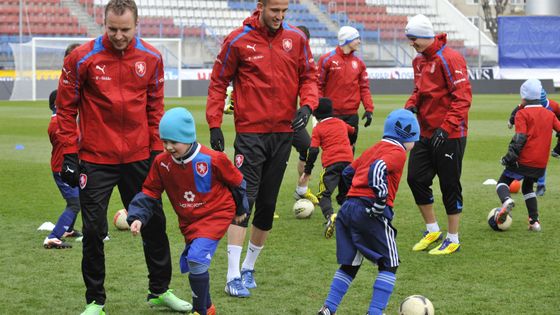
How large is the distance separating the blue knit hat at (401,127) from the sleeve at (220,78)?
4.61ft

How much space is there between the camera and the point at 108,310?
6.68 m

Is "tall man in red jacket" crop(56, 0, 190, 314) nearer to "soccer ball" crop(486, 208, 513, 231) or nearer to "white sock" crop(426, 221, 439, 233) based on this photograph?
"white sock" crop(426, 221, 439, 233)

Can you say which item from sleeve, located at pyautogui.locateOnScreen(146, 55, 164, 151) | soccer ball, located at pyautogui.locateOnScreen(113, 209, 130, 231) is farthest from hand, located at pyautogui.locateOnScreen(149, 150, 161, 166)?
soccer ball, located at pyautogui.locateOnScreen(113, 209, 130, 231)

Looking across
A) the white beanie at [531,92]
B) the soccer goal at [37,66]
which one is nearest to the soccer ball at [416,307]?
the white beanie at [531,92]

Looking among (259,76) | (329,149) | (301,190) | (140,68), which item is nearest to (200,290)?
(140,68)

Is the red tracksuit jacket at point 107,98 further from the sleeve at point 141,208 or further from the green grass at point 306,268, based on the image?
the green grass at point 306,268

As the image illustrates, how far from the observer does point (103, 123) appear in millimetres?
6383

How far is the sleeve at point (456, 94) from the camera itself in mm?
8469

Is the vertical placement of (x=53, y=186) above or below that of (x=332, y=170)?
below

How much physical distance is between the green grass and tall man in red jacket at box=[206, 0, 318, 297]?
568 millimetres

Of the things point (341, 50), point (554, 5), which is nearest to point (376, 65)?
point (554, 5)

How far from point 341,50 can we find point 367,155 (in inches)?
261

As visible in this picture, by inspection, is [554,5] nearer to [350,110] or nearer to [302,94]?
[350,110]

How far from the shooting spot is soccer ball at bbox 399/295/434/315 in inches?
244
